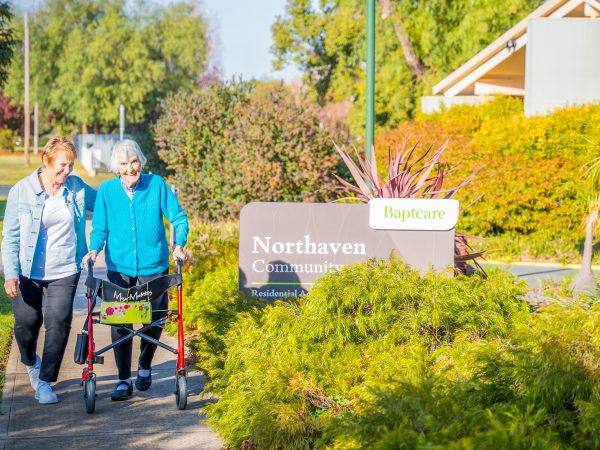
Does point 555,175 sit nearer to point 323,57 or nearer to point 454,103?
point 454,103

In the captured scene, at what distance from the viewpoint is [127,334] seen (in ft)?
22.4

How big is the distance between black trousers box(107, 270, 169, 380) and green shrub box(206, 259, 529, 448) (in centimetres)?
56

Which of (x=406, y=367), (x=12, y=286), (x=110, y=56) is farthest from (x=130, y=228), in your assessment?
(x=110, y=56)

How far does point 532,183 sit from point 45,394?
10.7 metres

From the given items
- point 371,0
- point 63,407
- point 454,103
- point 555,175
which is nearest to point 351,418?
point 63,407

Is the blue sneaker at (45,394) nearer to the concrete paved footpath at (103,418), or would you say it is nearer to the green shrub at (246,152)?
the concrete paved footpath at (103,418)

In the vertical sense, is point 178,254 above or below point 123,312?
above

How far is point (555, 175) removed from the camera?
15.5 m

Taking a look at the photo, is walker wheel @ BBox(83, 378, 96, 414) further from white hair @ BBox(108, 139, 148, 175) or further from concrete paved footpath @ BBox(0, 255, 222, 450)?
white hair @ BBox(108, 139, 148, 175)

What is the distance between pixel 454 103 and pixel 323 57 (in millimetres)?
16064

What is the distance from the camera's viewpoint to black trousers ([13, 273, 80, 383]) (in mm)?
6633

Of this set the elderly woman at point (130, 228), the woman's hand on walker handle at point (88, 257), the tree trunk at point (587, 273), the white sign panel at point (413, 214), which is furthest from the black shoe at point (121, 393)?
the tree trunk at point (587, 273)

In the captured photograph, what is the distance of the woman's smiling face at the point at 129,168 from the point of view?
6.70 meters

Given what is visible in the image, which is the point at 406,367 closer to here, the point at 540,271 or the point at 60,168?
the point at 60,168
